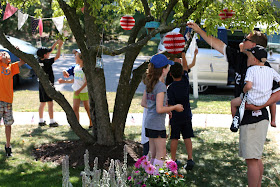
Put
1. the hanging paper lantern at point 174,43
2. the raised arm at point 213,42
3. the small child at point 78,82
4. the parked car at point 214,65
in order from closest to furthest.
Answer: the raised arm at point 213,42
the hanging paper lantern at point 174,43
the small child at point 78,82
the parked car at point 214,65

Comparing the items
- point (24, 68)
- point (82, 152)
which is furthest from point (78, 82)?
point (24, 68)

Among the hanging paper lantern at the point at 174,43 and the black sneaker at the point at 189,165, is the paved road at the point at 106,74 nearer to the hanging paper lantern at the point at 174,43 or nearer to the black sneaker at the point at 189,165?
the hanging paper lantern at the point at 174,43

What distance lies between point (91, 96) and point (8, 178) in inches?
74.2

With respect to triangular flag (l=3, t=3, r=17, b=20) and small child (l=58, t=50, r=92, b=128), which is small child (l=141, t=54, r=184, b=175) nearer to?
small child (l=58, t=50, r=92, b=128)

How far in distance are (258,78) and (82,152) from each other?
316 cm

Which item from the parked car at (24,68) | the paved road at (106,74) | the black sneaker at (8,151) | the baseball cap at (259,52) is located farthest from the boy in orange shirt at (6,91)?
the parked car at (24,68)

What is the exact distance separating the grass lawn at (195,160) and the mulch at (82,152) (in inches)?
7.9

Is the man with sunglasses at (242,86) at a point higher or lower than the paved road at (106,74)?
higher

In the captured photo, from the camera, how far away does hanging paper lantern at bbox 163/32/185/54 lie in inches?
259

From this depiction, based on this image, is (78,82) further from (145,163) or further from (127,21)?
(145,163)

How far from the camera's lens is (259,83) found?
4371mm

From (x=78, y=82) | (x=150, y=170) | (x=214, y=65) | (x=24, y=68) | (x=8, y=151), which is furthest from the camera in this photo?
(x=24, y=68)

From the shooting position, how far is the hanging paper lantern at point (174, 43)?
657cm

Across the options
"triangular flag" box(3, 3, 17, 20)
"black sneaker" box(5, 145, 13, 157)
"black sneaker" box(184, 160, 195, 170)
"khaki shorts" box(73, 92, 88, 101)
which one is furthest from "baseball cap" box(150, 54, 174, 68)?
"triangular flag" box(3, 3, 17, 20)
